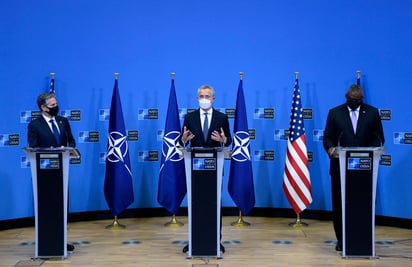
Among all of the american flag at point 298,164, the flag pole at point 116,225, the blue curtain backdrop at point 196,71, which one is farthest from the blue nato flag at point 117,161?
the american flag at point 298,164

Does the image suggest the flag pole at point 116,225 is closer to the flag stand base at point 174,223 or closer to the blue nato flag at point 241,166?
the flag stand base at point 174,223

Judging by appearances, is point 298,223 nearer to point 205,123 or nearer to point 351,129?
point 351,129

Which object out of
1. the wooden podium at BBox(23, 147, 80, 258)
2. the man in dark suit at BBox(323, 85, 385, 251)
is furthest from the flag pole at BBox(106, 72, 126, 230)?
the man in dark suit at BBox(323, 85, 385, 251)

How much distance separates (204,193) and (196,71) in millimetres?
3065

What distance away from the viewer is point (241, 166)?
26.7ft

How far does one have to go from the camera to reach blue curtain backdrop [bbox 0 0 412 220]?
8086 millimetres

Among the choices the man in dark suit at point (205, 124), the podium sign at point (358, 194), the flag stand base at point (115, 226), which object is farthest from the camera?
the flag stand base at point (115, 226)

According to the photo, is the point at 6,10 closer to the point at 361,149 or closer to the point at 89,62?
the point at 89,62

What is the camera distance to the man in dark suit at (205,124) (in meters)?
6.42

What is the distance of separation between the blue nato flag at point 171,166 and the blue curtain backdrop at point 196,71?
2.12 feet

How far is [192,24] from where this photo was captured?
8727mm

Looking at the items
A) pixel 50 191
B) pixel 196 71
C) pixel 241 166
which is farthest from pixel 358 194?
pixel 196 71

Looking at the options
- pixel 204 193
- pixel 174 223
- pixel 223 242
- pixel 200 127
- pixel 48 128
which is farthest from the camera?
pixel 174 223

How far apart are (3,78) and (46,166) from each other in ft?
7.98
